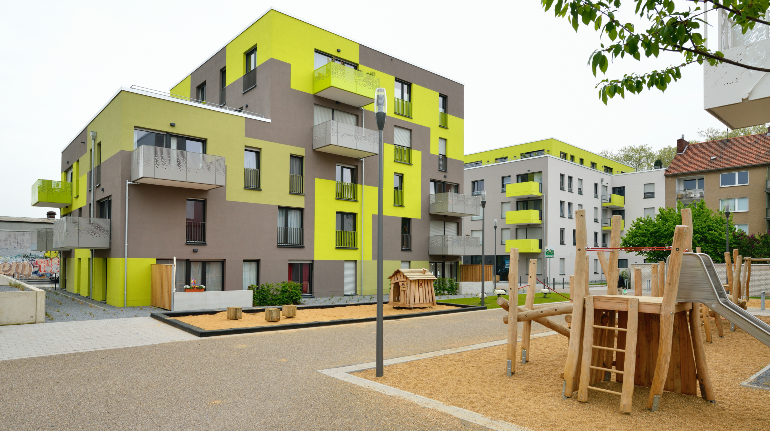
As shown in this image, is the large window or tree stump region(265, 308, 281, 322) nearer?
tree stump region(265, 308, 281, 322)

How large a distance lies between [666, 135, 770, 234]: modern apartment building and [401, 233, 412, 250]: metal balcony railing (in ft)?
88.8

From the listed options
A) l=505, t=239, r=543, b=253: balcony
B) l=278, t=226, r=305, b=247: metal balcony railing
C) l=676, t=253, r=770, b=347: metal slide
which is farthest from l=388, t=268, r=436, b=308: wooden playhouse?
l=505, t=239, r=543, b=253: balcony

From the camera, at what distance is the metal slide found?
6.00 meters

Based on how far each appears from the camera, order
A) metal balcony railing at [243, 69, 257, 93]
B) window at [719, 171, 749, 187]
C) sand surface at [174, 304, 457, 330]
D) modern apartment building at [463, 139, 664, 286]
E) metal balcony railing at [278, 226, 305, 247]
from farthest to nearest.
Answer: modern apartment building at [463, 139, 664, 286], window at [719, 171, 749, 187], metal balcony railing at [243, 69, 257, 93], metal balcony railing at [278, 226, 305, 247], sand surface at [174, 304, 457, 330]

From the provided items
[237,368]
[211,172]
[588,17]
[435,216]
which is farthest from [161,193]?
[588,17]

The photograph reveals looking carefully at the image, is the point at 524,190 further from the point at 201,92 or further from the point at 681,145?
the point at 201,92

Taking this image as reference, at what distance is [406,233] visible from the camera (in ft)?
93.8

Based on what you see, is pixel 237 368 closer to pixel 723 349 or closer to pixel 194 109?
pixel 723 349

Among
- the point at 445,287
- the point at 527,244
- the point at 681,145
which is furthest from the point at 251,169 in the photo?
the point at 681,145

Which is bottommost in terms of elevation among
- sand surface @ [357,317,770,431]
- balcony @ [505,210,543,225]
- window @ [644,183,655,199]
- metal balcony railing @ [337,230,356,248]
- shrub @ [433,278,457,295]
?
shrub @ [433,278,457,295]

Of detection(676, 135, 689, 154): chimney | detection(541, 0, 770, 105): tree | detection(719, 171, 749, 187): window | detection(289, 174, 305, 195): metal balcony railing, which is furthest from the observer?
detection(676, 135, 689, 154): chimney

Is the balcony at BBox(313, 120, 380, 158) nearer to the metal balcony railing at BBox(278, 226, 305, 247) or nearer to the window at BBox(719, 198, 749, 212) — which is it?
the metal balcony railing at BBox(278, 226, 305, 247)

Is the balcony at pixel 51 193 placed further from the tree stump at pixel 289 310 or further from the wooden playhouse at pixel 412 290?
the wooden playhouse at pixel 412 290

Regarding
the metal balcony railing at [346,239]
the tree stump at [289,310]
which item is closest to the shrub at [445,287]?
the metal balcony railing at [346,239]
